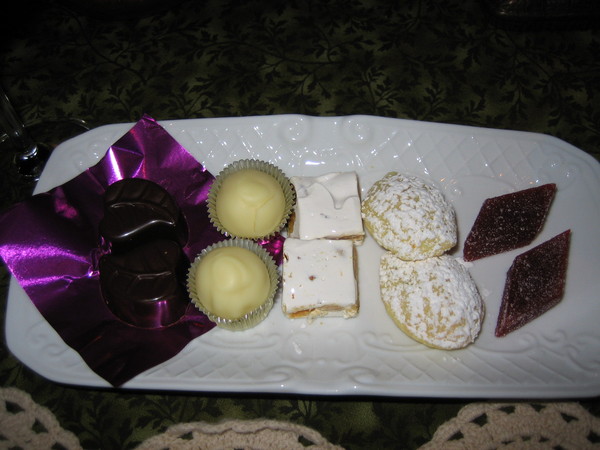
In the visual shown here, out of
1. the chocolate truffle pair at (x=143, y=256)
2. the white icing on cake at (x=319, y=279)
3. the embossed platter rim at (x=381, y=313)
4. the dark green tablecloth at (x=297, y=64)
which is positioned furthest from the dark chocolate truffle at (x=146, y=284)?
the dark green tablecloth at (x=297, y=64)

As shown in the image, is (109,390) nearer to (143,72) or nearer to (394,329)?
(394,329)

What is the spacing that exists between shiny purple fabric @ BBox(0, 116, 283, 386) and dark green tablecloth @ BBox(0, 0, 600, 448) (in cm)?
50

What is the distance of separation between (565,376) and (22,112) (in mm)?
2778

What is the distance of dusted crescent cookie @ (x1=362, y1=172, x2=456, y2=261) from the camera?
1737mm

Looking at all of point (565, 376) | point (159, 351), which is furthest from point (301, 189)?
point (565, 376)

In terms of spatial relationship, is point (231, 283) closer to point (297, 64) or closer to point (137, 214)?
point (137, 214)

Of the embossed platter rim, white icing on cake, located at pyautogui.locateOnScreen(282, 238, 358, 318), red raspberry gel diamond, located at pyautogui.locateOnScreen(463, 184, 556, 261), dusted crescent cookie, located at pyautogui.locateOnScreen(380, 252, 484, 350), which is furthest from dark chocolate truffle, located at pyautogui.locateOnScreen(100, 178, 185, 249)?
red raspberry gel diamond, located at pyautogui.locateOnScreen(463, 184, 556, 261)

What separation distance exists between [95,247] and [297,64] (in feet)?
4.69

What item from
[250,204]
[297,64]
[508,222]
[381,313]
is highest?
[297,64]

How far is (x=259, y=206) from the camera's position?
180 centimetres

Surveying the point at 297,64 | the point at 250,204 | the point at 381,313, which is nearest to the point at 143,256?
the point at 250,204

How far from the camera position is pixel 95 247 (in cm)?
192

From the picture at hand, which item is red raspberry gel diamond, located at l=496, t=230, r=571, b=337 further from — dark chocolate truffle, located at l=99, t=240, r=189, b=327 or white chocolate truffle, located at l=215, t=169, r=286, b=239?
dark chocolate truffle, located at l=99, t=240, r=189, b=327

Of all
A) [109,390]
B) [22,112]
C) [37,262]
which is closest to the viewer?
[109,390]
